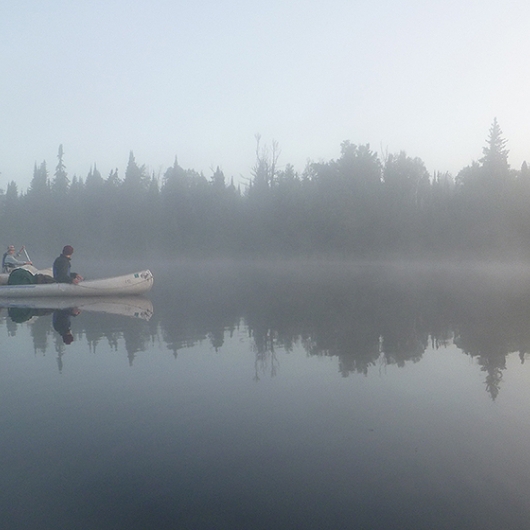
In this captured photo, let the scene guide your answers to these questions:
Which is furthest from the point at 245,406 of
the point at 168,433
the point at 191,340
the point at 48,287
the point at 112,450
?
the point at 48,287

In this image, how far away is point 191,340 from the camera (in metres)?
11.6

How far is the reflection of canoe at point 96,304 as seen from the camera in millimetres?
16562

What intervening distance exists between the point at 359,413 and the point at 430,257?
207 feet

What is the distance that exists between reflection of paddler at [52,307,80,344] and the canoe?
2003mm

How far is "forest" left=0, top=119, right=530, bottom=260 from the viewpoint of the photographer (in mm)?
64938

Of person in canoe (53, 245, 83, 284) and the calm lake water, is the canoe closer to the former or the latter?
person in canoe (53, 245, 83, 284)

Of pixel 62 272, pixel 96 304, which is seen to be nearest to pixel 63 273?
pixel 62 272

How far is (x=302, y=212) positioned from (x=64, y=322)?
60127 millimetres

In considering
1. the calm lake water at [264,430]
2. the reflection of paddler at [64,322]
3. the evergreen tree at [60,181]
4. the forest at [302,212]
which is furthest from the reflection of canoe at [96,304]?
the evergreen tree at [60,181]

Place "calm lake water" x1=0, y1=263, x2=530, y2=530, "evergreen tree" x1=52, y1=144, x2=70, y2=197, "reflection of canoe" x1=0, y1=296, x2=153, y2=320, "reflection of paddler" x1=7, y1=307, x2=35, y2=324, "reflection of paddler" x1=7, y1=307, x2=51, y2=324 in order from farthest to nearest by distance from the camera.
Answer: "evergreen tree" x1=52, y1=144, x2=70, y2=197
"reflection of canoe" x1=0, y1=296, x2=153, y2=320
"reflection of paddler" x1=7, y1=307, x2=51, y2=324
"reflection of paddler" x1=7, y1=307, x2=35, y2=324
"calm lake water" x1=0, y1=263, x2=530, y2=530

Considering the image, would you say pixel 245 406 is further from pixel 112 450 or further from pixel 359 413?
pixel 112 450

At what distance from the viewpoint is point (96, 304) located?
18531 millimetres

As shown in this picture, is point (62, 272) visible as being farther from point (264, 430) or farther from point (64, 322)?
point (264, 430)

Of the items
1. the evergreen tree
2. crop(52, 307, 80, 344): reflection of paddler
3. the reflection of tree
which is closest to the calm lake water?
the reflection of tree
